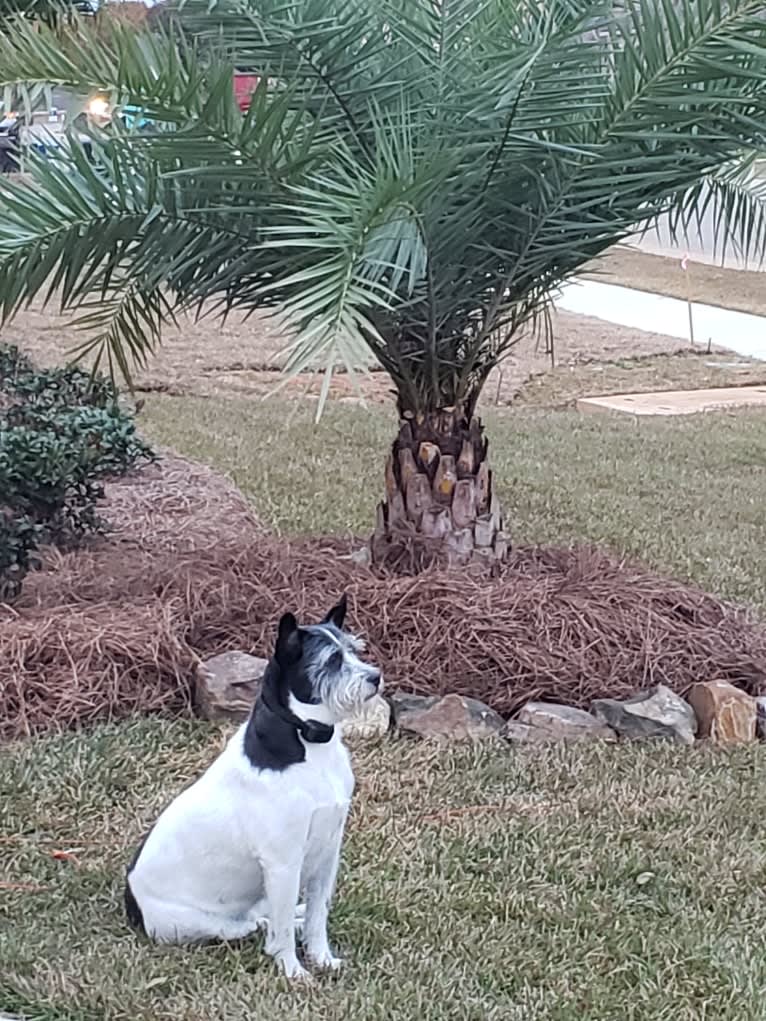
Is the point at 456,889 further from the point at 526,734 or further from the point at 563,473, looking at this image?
the point at 563,473

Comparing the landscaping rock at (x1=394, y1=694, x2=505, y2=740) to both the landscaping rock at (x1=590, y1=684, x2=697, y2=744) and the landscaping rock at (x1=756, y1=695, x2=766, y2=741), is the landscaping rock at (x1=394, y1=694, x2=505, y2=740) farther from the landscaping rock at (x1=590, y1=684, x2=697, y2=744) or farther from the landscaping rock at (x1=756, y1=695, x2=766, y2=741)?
the landscaping rock at (x1=756, y1=695, x2=766, y2=741)

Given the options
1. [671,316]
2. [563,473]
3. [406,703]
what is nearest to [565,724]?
[406,703]

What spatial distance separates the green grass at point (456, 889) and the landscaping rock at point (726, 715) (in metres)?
0.10

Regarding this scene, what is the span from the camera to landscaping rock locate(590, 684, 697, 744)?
469cm

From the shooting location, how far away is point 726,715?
187 inches

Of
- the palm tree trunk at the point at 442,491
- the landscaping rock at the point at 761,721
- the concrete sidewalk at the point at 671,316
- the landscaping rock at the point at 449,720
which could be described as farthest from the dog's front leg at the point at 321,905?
the concrete sidewalk at the point at 671,316

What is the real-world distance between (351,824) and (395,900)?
47 cm

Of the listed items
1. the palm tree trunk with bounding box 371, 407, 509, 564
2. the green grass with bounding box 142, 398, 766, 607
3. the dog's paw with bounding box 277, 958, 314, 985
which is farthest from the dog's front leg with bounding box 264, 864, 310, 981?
the green grass with bounding box 142, 398, 766, 607

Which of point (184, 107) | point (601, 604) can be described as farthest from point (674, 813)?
point (184, 107)

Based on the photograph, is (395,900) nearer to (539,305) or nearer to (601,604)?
(601,604)

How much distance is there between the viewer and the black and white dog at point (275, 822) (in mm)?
3053

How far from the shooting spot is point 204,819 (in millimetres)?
3125

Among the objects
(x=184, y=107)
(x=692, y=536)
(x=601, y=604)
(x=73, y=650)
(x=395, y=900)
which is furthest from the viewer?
(x=692, y=536)

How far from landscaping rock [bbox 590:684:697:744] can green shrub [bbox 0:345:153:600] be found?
234cm
